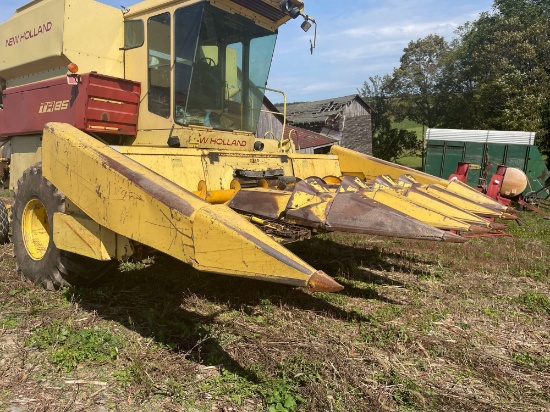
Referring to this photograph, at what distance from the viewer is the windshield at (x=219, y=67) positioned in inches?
161

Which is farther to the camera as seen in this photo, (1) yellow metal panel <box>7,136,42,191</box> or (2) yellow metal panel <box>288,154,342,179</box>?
(2) yellow metal panel <box>288,154,342,179</box>

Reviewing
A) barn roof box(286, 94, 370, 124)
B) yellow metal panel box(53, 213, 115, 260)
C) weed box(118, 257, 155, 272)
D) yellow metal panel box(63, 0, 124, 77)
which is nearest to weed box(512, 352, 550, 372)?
yellow metal panel box(53, 213, 115, 260)

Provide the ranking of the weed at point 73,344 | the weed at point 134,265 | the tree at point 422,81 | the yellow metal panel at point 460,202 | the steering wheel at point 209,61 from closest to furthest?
the weed at point 73,344 < the yellow metal panel at point 460,202 < the steering wheel at point 209,61 < the weed at point 134,265 < the tree at point 422,81

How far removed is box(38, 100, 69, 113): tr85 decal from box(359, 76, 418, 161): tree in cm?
2618

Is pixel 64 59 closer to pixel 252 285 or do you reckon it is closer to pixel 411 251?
pixel 252 285

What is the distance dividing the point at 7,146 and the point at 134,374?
454 cm

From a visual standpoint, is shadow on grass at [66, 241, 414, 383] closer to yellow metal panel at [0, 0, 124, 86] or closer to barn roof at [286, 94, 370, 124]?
yellow metal panel at [0, 0, 124, 86]

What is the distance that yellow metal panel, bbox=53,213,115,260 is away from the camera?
297 centimetres

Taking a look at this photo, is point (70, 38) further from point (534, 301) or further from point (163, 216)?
point (534, 301)

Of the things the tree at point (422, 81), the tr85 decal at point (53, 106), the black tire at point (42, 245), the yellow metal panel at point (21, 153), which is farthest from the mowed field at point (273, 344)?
the tree at point (422, 81)

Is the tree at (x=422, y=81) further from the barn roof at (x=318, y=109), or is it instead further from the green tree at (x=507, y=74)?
the barn roof at (x=318, y=109)

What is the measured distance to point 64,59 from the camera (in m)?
4.52

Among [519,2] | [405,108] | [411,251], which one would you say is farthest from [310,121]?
[411,251]

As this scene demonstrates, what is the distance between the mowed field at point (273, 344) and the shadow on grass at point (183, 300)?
0.01m
